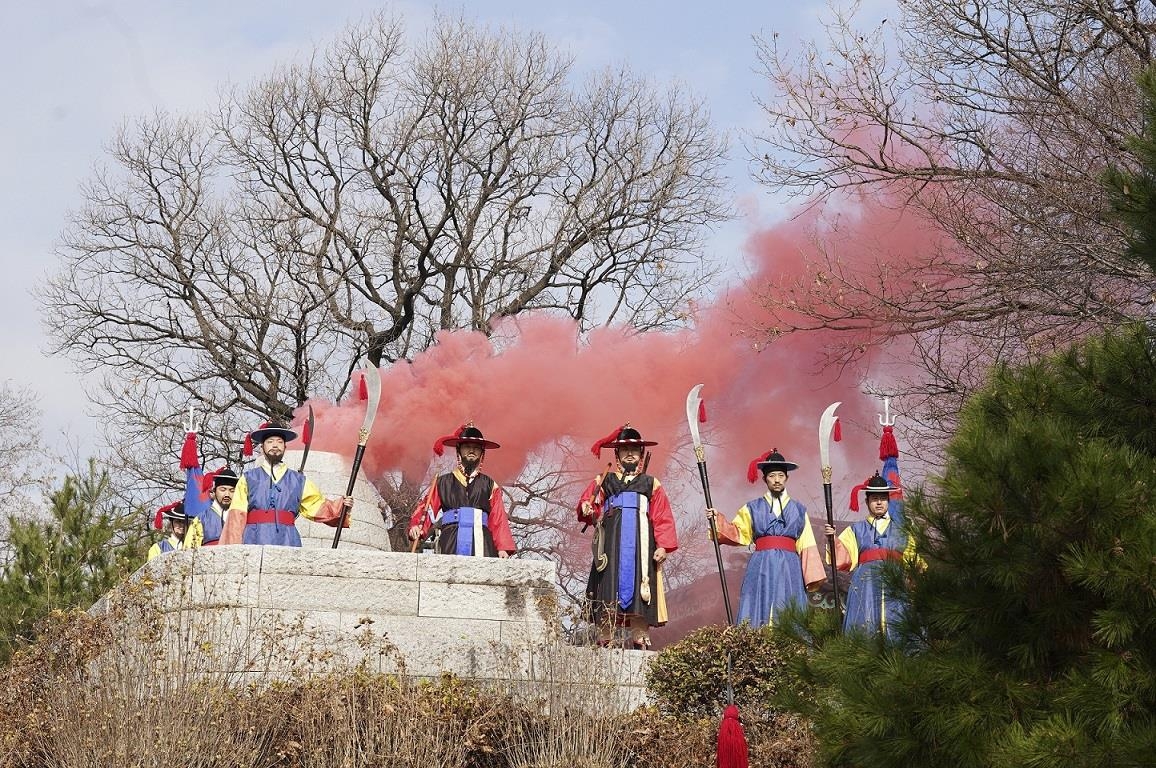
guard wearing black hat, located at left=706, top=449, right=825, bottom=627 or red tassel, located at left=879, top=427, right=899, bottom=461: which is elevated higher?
red tassel, located at left=879, top=427, right=899, bottom=461

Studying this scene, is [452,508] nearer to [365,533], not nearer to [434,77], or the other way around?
[365,533]

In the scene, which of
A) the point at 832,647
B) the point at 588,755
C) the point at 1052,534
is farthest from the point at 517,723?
the point at 1052,534

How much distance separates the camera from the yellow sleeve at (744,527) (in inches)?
487

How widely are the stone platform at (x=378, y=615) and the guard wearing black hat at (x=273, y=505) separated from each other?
2009 mm

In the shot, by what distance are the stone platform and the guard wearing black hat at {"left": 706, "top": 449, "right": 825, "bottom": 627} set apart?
2462 millimetres

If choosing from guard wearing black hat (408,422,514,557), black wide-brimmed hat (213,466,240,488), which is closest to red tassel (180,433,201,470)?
black wide-brimmed hat (213,466,240,488)

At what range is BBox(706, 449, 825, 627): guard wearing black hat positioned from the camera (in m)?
12.1

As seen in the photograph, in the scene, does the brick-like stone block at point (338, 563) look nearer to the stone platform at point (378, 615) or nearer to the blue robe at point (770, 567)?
the stone platform at point (378, 615)

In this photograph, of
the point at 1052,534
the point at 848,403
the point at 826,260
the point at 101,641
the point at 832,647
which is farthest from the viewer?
the point at 848,403

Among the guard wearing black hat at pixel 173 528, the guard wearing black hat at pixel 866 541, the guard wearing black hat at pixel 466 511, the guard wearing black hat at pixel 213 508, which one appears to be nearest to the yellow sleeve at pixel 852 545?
the guard wearing black hat at pixel 866 541

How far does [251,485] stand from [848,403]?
25.4 ft

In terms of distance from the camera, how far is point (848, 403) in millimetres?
16688

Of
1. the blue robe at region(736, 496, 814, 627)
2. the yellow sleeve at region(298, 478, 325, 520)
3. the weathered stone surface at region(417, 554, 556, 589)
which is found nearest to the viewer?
the weathered stone surface at region(417, 554, 556, 589)

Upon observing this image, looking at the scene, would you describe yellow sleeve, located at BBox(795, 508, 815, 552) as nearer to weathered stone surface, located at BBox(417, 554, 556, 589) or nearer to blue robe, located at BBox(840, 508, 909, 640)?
blue robe, located at BBox(840, 508, 909, 640)
